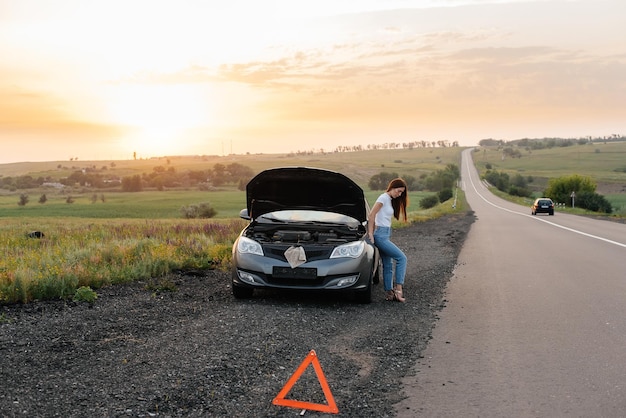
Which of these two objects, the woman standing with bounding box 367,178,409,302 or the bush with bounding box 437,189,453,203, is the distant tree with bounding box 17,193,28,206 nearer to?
the bush with bounding box 437,189,453,203

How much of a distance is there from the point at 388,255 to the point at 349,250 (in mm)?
886

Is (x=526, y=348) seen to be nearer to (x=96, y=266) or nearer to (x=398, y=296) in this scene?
(x=398, y=296)

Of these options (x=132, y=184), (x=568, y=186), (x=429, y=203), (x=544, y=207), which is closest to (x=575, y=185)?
(x=568, y=186)

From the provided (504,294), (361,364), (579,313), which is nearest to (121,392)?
(361,364)

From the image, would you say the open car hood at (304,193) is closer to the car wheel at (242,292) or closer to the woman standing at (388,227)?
the woman standing at (388,227)

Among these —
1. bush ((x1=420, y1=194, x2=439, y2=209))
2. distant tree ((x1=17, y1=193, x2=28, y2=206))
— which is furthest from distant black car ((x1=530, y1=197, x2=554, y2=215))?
distant tree ((x1=17, y1=193, x2=28, y2=206))

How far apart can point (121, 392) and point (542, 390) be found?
349 centimetres

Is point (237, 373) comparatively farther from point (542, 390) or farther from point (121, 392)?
point (542, 390)

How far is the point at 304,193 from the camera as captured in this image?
32.4 ft

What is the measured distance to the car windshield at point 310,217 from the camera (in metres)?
9.38

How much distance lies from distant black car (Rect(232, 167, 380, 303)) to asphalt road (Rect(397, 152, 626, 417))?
4.96 ft

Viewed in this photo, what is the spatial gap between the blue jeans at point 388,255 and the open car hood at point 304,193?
2.72 feet

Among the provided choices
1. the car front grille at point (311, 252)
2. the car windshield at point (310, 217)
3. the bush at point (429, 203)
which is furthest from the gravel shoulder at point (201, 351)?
the bush at point (429, 203)

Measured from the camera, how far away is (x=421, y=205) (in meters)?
78.6
